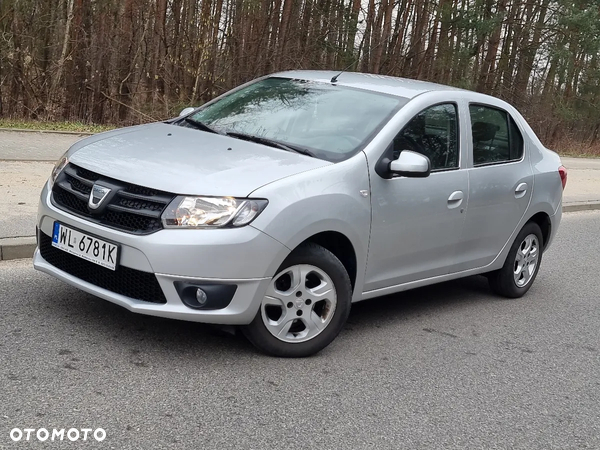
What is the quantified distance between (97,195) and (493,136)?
3380 mm

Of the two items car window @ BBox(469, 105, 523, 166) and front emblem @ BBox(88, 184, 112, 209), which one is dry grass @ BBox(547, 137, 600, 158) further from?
front emblem @ BBox(88, 184, 112, 209)

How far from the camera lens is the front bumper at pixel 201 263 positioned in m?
4.26

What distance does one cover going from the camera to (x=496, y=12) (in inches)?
1228

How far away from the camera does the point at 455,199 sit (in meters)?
5.71

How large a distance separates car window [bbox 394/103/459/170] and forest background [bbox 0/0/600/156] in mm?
13191

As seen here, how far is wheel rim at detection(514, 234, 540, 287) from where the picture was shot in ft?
22.9

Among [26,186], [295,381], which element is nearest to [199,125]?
[295,381]

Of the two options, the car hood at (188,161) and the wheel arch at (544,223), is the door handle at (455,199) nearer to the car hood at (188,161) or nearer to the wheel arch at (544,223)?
the car hood at (188,161)

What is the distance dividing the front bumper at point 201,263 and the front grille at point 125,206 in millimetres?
56

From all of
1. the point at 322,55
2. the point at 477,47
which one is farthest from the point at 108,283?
the point at 477,47

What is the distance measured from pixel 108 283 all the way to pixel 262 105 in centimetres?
199

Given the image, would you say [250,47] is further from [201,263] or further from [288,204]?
[201,263]

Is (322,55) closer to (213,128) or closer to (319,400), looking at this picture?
(213,128)

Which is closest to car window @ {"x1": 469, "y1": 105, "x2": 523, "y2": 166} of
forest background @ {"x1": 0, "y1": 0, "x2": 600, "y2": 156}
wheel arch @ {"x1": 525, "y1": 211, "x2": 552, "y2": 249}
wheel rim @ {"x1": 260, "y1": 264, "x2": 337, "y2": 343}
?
wheel arch @ {"x1": 525, "y1": 211, "x2": 552, "y2": 249}
